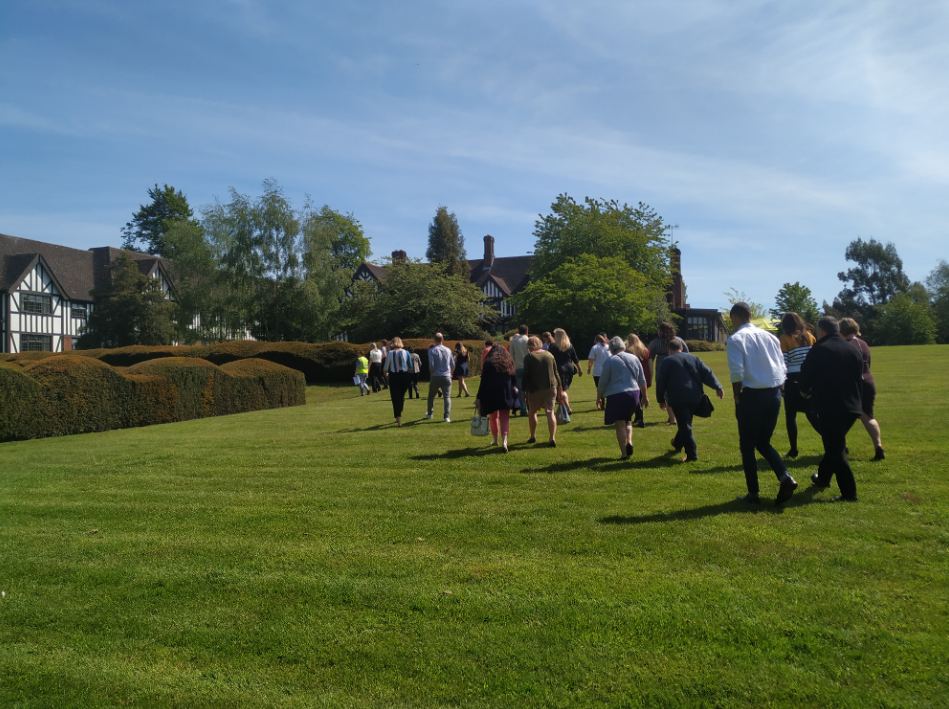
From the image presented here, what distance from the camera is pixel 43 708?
3506 millimetres

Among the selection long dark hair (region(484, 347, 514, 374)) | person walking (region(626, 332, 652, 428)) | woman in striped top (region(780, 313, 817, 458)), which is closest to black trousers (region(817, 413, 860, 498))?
woman in striped top (region(780, 313, 817, 458))

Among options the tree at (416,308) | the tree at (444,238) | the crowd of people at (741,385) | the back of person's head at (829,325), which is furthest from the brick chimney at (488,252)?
the back of person's head at (829,325)

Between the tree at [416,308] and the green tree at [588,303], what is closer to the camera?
the tree at [416,308]

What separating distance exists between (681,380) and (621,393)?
81 centimetres

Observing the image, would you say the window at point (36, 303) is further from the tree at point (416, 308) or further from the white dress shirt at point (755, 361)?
the white dress shirt at point (755, 361)

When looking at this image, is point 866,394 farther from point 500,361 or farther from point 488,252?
point 488,252

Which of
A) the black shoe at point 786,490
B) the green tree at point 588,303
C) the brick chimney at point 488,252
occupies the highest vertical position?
the brick chimney at point 488,252

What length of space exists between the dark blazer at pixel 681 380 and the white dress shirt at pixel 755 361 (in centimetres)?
236

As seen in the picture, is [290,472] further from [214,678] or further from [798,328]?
[798,328]

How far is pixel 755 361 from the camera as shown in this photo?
6574mm

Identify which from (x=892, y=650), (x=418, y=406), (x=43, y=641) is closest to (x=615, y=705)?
(x=892, y=650)

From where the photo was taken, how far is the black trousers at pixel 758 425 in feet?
21.5

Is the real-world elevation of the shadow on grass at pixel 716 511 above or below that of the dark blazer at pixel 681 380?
below

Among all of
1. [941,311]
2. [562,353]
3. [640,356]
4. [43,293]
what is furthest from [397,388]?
[941,311]
